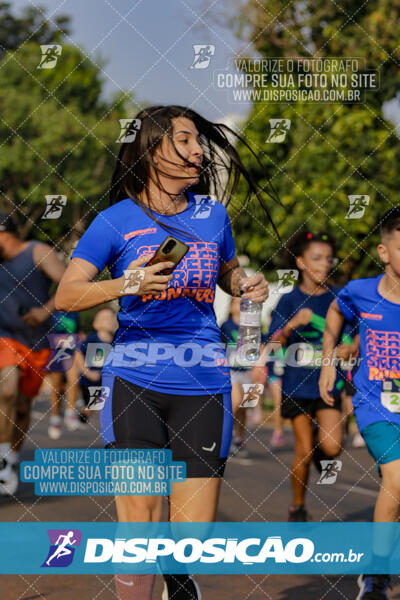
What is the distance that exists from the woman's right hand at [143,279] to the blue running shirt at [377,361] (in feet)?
5.15

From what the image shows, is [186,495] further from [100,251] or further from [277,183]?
[277,183]

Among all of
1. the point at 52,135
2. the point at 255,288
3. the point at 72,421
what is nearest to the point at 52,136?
the point at 52,135

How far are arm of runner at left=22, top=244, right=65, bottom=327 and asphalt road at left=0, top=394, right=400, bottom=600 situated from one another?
1.28 m

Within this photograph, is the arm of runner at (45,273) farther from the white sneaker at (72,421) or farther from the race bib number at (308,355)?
the white sneaker at (72,421)

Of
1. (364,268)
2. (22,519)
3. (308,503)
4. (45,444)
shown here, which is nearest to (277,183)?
(364,268)

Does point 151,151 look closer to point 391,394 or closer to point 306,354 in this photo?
point 391,394

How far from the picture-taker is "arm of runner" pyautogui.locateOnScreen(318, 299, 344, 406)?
4.93m

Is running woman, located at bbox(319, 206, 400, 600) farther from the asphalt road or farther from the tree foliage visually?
the tree foliage

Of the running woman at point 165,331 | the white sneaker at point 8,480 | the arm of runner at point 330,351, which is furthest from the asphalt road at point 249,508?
the running woman at point 165,331

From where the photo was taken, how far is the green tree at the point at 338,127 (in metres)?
11.7

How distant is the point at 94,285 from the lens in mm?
3361

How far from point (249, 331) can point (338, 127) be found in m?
8.36

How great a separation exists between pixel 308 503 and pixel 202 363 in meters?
4.20

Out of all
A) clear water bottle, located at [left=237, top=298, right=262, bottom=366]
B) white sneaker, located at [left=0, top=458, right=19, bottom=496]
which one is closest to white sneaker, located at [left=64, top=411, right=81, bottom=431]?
white sneaker, located at [left=0, top=458, right=19, bottom=496]
